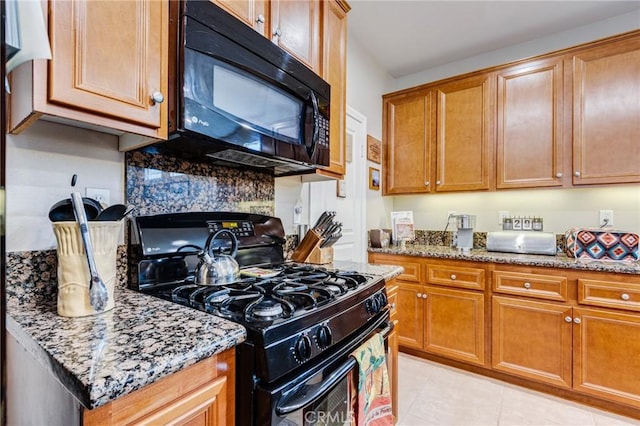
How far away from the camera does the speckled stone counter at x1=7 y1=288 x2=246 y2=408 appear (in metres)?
0.53

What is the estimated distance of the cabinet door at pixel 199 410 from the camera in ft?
2.03

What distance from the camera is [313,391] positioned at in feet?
2.78

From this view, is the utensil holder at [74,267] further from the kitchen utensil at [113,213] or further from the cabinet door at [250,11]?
the cabinet door at [250,11]

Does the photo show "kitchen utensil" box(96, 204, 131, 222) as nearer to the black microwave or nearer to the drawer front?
the black microwave

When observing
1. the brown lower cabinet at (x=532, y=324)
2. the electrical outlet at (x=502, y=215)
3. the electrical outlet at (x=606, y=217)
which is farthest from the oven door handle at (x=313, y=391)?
the electrical outlet at (x=606, y=217)

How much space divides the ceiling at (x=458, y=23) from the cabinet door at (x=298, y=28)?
0.93 metres

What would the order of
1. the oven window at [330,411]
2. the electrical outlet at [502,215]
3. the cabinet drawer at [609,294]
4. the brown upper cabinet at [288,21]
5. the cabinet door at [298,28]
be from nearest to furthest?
the oven window at [330,411]
the brown upper cabinet at [288,21]
the cabinet door at [298,28]
the cabinet drawer at [609,294]
the electrical outlet at [502,215]

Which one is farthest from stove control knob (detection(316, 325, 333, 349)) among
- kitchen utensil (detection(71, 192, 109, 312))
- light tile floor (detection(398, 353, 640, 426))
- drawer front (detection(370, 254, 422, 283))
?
drawer front (detection(370, 254, 422, 283))

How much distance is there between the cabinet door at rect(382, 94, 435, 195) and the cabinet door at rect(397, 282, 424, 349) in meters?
0.92

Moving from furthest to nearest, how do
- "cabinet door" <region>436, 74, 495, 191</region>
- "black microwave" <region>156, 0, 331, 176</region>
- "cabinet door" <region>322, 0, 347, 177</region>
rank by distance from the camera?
"cabinet door" <region>436, 74, 495, 191</region> → "cabinet door" <region>322, 0, 347, 177</region> → "black microwave" <region>156, 0, 331, 176</region>

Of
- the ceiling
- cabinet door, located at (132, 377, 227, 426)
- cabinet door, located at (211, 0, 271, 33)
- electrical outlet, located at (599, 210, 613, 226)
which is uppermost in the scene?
the ceiling

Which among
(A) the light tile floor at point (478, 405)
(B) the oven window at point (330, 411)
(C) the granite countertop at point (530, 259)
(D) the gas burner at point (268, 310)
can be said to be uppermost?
(D) the gas burner at point (268, 310)

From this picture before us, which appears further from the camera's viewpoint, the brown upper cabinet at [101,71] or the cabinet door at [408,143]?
the cabinet door at [408,143]

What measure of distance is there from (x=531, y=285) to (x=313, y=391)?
1.94 meters
